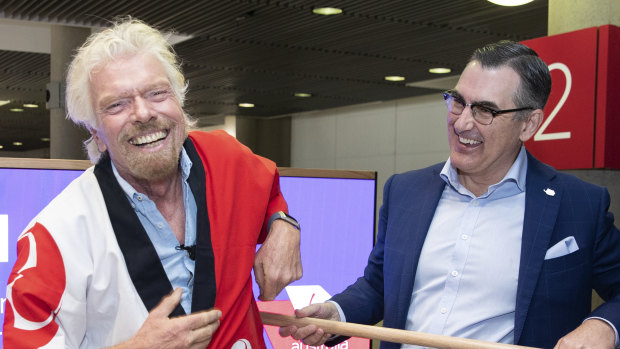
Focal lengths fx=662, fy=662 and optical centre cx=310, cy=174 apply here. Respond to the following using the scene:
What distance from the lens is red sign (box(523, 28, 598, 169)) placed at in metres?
2.83

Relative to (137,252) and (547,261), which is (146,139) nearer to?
(137,252)

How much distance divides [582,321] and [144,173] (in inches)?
55.0

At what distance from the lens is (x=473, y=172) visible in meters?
2.14

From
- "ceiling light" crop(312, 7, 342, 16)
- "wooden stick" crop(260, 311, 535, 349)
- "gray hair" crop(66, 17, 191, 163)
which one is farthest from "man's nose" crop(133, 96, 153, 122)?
"ceiling light" crop(312, 7, 342, 16)

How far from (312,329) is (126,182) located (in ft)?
2.31

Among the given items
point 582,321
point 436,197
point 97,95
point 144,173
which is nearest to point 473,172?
point 436,197

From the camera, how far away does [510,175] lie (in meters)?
2.14

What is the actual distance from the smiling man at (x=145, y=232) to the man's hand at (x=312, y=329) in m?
0.11

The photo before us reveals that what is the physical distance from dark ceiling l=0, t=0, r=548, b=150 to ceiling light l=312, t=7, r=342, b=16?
9 cm

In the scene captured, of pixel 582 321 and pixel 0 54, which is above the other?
pixel 0 54

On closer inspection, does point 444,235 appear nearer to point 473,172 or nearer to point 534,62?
point 473,172

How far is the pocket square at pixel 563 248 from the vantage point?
2.01 metres

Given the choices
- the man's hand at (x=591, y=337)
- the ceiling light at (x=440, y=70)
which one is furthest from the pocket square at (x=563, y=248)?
the ceiling light at (x=440, y=70)

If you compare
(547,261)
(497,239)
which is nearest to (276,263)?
(497,239)
